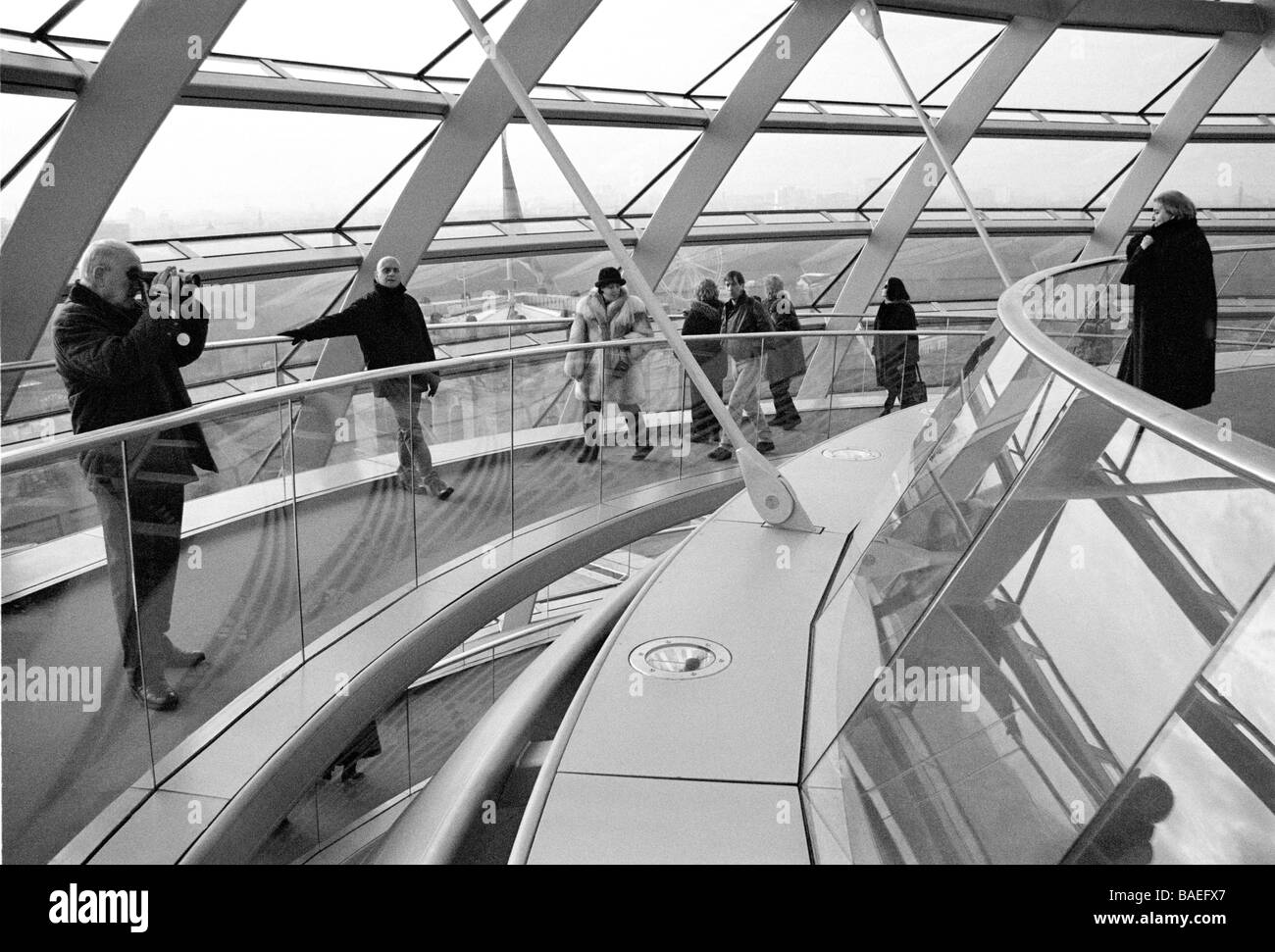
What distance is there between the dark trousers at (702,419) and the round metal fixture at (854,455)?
1739 mm

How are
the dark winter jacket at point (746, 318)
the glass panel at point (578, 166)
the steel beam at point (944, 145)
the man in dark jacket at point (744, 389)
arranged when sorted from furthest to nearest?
1. the steel beam at point (944, 145)
2. the glass panel at point (578, 166)
3. the dark winter jacket at point (746, 318)
4. the man in dark jacket at point (744, 389)

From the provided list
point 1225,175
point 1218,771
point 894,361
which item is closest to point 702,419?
point 894,361

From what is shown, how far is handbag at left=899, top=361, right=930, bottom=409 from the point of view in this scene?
34.9ft

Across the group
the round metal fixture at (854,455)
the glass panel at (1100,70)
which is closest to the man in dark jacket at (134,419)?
the round metal fixture at (854,455)

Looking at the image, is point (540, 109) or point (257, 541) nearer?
→ point (257, 541)

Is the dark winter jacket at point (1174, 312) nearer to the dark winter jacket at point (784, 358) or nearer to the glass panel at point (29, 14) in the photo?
the dark winter jacket at point (784, 358)

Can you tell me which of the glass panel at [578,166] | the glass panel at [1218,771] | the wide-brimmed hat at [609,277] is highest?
the glass panel at [578,166]

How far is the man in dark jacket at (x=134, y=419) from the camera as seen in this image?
3.44 meters

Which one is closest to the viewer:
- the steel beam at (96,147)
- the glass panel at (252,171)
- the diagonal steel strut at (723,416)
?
the diagonal steel strut at (723,416)

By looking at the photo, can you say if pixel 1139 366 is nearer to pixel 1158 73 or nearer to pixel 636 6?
pixel 636 6

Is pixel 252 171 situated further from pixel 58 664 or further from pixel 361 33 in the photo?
pixel 58 664

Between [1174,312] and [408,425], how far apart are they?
4.72 meters

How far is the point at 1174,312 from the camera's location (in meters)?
6.22
